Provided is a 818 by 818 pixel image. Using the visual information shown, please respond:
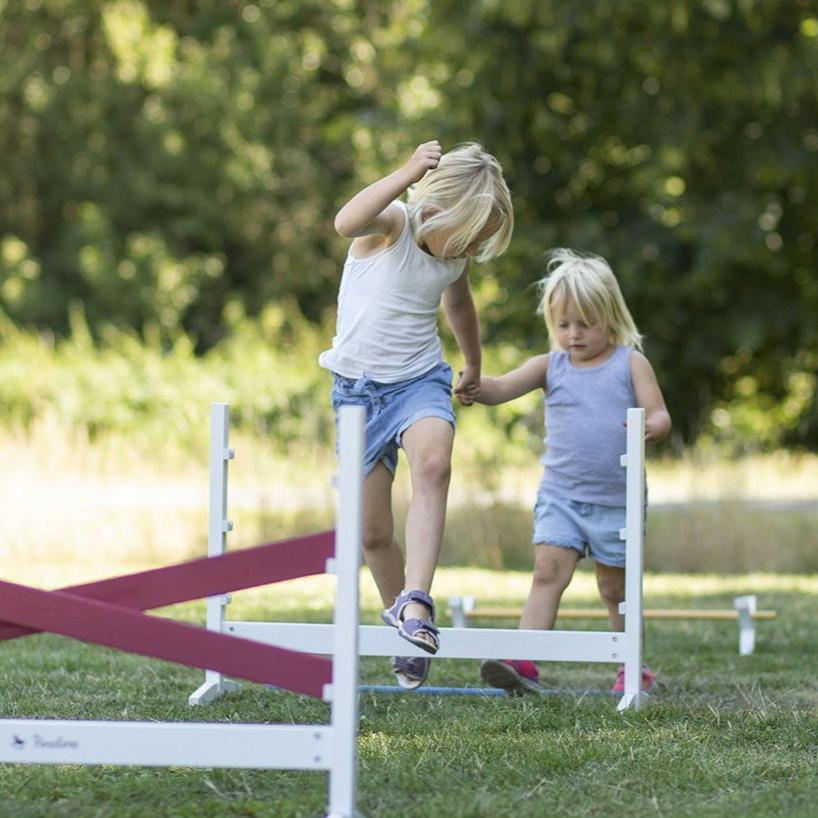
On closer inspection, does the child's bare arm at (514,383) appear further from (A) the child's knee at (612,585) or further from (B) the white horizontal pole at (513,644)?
(B) the white horizontal pole at (513,644)

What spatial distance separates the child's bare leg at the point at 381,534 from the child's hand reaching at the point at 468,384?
43cm

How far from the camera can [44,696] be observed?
4.19 meters

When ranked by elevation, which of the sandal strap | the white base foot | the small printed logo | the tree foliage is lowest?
the white base foot

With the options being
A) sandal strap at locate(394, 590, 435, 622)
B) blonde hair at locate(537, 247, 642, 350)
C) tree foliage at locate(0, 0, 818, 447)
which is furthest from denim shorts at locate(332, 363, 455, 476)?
tree foliage at locate(0, 0, 818, 447)

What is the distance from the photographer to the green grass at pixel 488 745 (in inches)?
115

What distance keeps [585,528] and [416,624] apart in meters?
1.21

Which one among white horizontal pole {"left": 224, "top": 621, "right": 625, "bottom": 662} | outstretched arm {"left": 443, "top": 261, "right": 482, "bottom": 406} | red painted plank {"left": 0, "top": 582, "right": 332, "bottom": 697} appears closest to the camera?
red painted plank {"left": 0, "top": 582, "right": 332, "bottom": 697}

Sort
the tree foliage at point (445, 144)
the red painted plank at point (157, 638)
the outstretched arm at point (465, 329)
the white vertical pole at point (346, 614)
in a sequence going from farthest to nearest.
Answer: the tree foliage at point (445, 144) → the outstretched arm at point (465, 329) → the red painted plank at point (157, 638) → the white vertical pole at point (346, 614)

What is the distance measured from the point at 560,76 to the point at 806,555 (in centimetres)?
629

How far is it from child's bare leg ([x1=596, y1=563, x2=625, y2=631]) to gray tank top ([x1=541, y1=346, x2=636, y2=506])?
265 millimetres

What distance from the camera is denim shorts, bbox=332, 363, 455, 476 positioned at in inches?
158

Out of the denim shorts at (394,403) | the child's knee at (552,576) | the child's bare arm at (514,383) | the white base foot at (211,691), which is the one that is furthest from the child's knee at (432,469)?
the white base foot at (211,691)

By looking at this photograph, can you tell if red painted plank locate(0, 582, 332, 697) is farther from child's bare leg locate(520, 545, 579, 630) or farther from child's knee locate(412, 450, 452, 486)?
child's bare leg locate(520, 545, 579, 630)

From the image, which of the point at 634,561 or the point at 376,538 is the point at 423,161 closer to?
the point at 376,538
